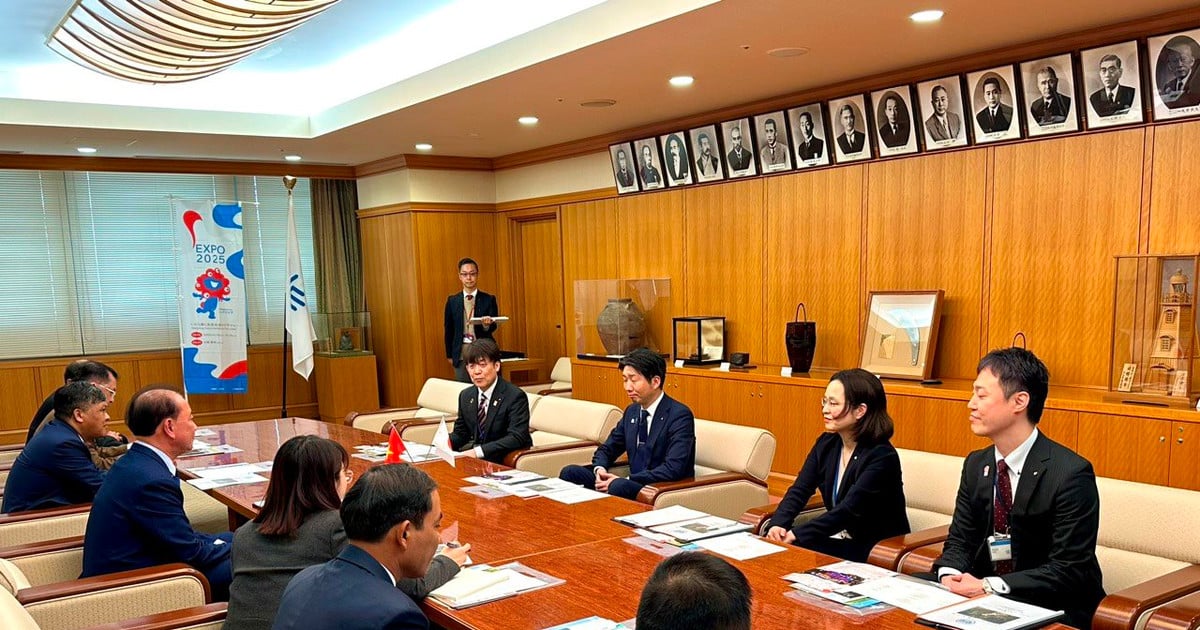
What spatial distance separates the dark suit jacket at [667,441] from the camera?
4.01 metres

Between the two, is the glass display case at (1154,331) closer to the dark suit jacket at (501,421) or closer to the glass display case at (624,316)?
the dark suit jacket at (501,421)

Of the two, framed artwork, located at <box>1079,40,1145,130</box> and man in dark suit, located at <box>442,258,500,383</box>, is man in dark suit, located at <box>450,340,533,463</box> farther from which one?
framed artwork, located at <box>1079,40,1145,130</box>

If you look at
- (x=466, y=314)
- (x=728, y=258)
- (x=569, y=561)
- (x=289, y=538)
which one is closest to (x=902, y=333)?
(x=728, y=258)

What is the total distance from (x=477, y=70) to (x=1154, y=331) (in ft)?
12.8

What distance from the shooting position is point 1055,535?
2.46 m

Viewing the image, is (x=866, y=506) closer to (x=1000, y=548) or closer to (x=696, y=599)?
(x=1000, y=548)

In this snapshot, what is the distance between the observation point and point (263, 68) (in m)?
6.96

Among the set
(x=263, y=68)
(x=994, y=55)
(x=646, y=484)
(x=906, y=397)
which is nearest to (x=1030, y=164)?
(x=994, y=55)

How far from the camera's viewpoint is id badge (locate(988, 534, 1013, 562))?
102 inches

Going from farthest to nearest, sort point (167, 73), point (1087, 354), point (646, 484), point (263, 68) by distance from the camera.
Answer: point (263, 68) < point (167, 73) < point (1087, 354) < point (646, 484)

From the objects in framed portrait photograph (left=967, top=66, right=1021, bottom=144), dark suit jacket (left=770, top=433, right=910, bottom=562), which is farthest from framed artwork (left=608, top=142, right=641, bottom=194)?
dark suit jacket (left=770, top=433, right=910, bottom=562)

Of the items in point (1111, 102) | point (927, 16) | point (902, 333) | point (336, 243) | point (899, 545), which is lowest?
point (899, 545)

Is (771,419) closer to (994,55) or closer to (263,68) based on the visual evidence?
(994,55)

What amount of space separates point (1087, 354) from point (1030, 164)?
42.1 inches
